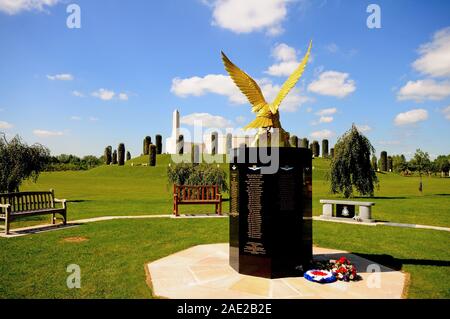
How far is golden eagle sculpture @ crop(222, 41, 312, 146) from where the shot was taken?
7214 mm

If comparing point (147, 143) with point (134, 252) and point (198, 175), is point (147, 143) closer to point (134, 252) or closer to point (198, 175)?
point (198, 175)

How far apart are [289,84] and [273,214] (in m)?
2.95

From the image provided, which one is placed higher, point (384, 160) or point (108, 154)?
point (108, 154)

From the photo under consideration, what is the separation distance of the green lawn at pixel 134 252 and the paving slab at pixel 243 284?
35cm

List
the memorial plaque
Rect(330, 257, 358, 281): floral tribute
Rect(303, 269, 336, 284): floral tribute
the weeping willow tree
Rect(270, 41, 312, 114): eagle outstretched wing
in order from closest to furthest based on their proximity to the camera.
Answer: Rect(303, 269, 336, 284): floral tribute → Rect(330, 257, 358, 281): floral tribute → the memorial plaque → Rect(270, 41, 312, 114): eagle outstretched wing → the weeping willow tree

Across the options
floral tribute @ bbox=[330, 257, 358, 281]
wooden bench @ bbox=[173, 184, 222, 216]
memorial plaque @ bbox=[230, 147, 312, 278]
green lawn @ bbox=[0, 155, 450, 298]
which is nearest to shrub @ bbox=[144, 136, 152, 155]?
wooden bench @ bbox=[173, 184, 222, 216]

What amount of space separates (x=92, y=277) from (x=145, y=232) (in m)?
4.75

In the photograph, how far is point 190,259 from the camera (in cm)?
787

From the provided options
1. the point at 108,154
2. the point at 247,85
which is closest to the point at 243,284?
the point at 247,85

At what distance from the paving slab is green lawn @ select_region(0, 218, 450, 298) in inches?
13.7

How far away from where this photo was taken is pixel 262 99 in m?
7.41

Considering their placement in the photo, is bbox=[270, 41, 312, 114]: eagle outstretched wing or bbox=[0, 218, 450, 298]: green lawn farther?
bbox=[270, 41, 312, 114]: eagle outstretched wing

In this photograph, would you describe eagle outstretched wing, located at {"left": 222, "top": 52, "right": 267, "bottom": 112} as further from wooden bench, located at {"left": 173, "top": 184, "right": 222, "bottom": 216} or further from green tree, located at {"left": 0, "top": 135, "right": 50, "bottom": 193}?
green tree, located at {"left": 0, "top": 135, "right": 50, "bottom": 193}

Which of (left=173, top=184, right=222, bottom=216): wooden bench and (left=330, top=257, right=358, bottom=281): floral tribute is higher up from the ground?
(left=173, top=184, right=222, bottom=216): wooden bench
